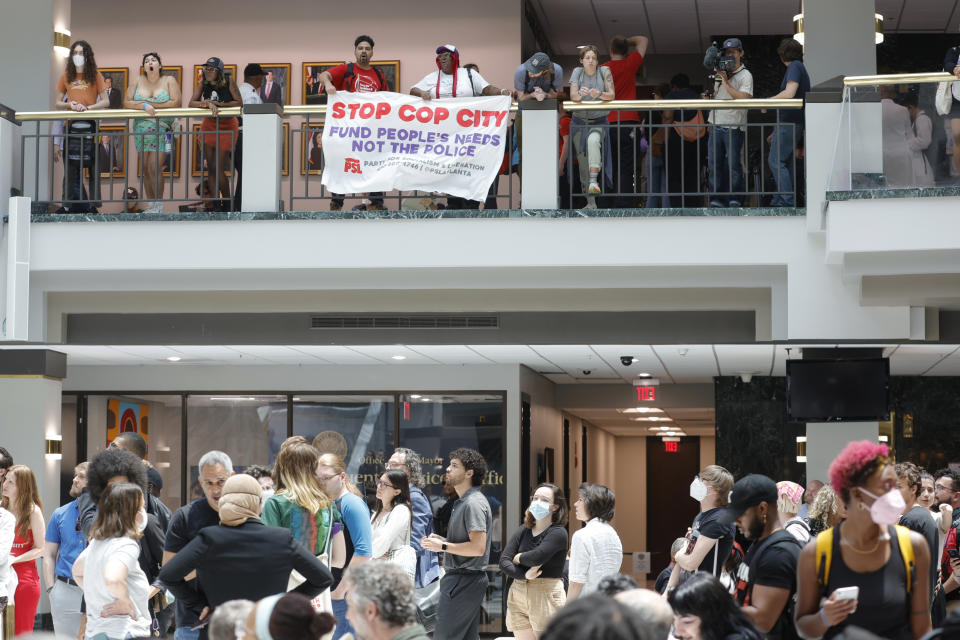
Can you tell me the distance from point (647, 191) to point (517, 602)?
4.35 metres

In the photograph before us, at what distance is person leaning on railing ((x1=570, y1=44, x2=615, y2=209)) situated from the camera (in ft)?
35.8

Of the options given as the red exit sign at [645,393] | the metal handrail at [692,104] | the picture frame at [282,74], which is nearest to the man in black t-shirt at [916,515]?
the metal handrail at [692,104]

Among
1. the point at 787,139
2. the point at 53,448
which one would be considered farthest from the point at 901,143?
the point at 53,448

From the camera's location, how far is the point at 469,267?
10461 millimetres

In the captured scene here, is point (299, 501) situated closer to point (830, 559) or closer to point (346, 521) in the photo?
point (346, 521)

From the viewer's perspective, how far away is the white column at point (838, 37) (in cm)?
1090

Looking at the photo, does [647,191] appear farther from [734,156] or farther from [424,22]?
[424,22]

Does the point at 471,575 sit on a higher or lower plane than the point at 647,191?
lower

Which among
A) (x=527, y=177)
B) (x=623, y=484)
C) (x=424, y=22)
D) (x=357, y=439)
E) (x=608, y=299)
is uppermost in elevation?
(x=424, y=22)

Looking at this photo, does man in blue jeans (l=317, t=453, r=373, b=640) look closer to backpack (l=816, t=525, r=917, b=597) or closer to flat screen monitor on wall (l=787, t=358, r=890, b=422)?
backpack (l=816, t=525, r=917, b=597)

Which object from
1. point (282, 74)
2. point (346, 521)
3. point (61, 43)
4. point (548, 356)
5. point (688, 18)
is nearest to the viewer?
point (346, 521)

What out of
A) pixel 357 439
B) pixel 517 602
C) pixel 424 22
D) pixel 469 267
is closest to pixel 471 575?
pixel 517 602

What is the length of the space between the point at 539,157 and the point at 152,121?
12.8ft

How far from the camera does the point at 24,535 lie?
27.6ft
